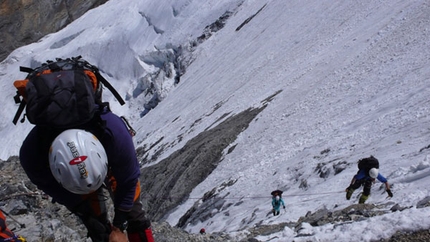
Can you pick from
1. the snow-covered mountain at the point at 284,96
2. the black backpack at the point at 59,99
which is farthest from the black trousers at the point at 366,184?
the black backpack at the point at 59,99

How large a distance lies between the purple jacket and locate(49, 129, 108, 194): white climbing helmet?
18cm

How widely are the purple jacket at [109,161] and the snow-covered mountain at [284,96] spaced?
2.29 m

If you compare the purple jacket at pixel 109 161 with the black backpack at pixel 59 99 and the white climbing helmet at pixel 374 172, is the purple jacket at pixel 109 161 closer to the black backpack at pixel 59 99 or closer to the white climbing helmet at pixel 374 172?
the black backpack at pixel 59 99

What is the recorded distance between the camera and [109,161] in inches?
144

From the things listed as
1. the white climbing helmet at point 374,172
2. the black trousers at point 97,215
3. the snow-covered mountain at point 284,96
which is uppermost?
the black trousers at point 97,215

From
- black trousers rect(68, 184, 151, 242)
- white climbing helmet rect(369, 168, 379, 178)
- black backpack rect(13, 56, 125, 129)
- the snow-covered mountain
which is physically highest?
black backpack rect(13, 56, 125, 129)

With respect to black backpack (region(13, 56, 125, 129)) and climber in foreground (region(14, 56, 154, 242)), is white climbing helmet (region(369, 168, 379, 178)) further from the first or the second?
black backpack (region(13, 56, 125, 129))

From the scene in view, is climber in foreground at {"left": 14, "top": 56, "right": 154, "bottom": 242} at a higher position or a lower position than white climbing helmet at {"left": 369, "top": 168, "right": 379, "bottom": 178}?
higher

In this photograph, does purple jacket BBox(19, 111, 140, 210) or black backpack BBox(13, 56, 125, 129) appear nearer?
black backpack BBox(13, 56, 125, 129)

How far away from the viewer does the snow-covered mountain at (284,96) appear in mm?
12266

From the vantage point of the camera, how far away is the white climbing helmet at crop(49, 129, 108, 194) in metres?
3.31

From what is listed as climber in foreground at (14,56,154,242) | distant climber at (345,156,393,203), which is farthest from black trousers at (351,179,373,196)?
climber in foreground at (14,56,154,242)

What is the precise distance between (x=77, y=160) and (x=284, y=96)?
75.1 ft

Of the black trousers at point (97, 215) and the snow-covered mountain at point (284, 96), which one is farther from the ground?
the black trousers at point (97, 215)
